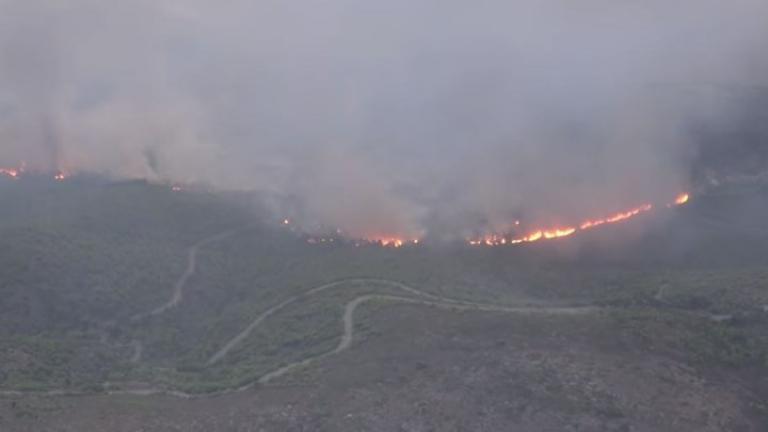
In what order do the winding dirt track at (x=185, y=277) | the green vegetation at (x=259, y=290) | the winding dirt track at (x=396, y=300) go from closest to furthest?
the winding dirt track at (x=396, y=300) < the green vegetation at (x=259, y=290) < the winding dirt track at (x=185, y=277)

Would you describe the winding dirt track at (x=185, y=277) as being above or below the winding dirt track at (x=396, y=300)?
above

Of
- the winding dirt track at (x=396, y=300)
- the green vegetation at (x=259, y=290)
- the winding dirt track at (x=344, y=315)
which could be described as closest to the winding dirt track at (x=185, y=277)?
the winding dirt track at (x=344, y=315)

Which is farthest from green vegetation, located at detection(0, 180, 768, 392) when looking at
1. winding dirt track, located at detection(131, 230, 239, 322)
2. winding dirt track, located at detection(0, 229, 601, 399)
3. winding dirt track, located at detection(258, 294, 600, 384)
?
winding dirt track, located at detection(258, 294, 600, 384)

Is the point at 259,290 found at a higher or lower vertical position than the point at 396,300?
higher

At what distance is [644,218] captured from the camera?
11050cm

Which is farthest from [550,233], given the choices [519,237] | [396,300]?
[396,300]

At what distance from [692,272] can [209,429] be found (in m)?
51.9

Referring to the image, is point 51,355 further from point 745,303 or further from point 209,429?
point 745,303

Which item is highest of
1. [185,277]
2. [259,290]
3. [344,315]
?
[185,277]

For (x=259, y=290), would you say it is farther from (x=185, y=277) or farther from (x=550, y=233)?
(x=550, y=233)

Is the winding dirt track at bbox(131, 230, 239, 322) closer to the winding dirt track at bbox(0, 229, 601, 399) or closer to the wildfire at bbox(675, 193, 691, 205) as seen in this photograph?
the winding dirt track at bbox(0, 229, 601, 399)

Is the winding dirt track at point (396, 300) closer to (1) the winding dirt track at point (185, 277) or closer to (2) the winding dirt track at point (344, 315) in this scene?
(2) the winding dirt track at point (344, 315)

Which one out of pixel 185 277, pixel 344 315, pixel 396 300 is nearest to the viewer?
pixel 344 315

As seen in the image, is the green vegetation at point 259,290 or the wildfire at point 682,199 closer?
the green vegetation at point 259,290
